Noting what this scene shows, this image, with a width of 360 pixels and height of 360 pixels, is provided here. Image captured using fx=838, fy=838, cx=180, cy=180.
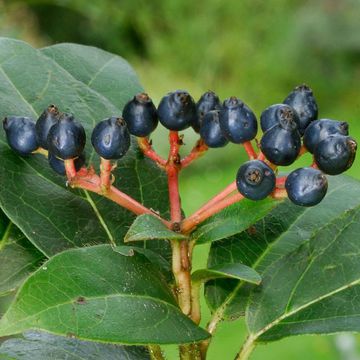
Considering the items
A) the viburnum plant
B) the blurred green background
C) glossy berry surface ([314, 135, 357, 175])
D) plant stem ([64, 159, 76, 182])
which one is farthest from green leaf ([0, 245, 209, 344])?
the blurred green background

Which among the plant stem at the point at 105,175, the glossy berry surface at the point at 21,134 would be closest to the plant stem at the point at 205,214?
the plant stem at the point at 105,175

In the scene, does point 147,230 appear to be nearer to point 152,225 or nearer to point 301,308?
point 152,225

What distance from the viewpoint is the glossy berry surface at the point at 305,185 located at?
3.02 ft

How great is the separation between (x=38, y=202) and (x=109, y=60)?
14.2 inches

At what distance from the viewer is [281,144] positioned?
927mm

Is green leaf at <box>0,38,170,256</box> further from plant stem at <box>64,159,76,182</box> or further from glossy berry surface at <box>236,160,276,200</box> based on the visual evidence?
glossy berry surface at <box>236,160,276,200</box>

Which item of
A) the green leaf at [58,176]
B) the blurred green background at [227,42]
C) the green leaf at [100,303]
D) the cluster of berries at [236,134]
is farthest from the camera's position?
the blurred green background at [227,42]

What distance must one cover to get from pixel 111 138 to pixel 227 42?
9.09 meters

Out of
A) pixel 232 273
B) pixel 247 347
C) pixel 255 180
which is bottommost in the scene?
pixel 247 347

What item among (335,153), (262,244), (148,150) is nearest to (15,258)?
(148,150)

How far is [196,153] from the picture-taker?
1090 millimetres

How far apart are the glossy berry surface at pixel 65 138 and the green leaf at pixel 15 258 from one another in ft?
0.57

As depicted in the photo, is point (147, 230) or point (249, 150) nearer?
point (147, 230)

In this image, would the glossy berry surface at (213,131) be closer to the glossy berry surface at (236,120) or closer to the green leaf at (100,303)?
the glossy berry surface at (236,120)
